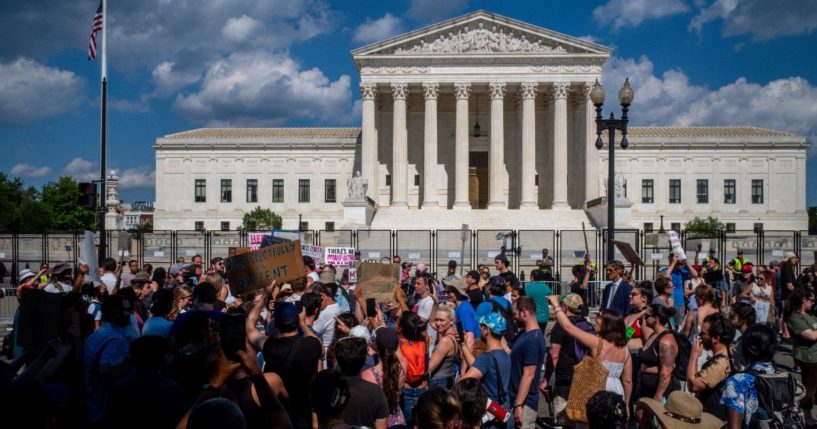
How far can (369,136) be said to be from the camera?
52312 mm

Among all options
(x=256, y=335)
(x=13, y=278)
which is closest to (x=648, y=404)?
(x=256, y=335)

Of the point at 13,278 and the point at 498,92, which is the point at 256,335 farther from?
the point at 498,92

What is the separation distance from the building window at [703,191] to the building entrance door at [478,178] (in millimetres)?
21257

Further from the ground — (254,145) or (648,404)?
(254,145)

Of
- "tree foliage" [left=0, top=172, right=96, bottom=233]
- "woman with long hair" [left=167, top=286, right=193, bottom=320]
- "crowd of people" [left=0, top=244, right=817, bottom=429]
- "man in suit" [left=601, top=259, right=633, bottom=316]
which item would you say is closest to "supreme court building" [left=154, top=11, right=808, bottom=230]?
"tree foliage" [left=0, top=172, right=96, bottom=233]

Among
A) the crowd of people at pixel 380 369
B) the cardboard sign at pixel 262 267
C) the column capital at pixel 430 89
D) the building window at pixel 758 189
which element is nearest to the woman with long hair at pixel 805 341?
the crowd of people at pixel 380 369

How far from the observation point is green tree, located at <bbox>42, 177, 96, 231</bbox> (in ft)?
263

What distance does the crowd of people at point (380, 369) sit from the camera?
486 cm

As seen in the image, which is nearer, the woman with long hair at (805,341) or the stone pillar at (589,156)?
the woman with long hair at (805,341)

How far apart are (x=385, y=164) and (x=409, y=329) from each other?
50086mm

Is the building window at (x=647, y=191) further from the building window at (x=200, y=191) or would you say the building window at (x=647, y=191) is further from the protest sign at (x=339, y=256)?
the protest sign at (x=339, y=256)

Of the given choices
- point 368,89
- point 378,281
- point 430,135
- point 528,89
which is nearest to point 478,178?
point 430,135

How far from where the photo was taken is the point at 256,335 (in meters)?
7.34

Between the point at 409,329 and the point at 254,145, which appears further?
the point at 254,145
